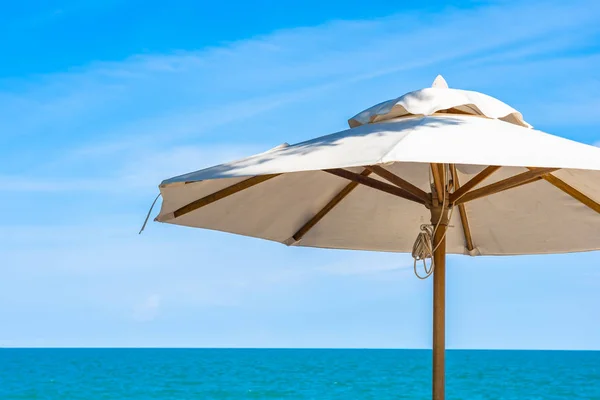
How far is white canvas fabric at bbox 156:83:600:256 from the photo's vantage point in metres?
2.76

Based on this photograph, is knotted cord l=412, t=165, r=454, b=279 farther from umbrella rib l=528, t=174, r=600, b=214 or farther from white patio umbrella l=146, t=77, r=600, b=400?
umbrella rib l=528, t=174, r=600, b=214

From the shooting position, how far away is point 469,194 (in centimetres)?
368

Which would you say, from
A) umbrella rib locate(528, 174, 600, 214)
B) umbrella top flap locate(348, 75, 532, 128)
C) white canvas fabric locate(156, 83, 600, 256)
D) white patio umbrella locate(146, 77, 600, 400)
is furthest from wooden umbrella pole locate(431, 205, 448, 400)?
umbrella rib locate(528, 174, 600, 214)

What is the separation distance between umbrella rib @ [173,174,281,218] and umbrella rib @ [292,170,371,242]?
80 centimetres

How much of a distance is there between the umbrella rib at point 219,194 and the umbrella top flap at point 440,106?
0.50 meters

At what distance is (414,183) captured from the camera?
4.36 m

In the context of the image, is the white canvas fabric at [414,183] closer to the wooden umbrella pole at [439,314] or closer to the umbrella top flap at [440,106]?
the umbrella top flap at [440,106]

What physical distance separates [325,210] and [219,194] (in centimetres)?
93

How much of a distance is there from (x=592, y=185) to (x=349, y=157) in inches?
66.9
